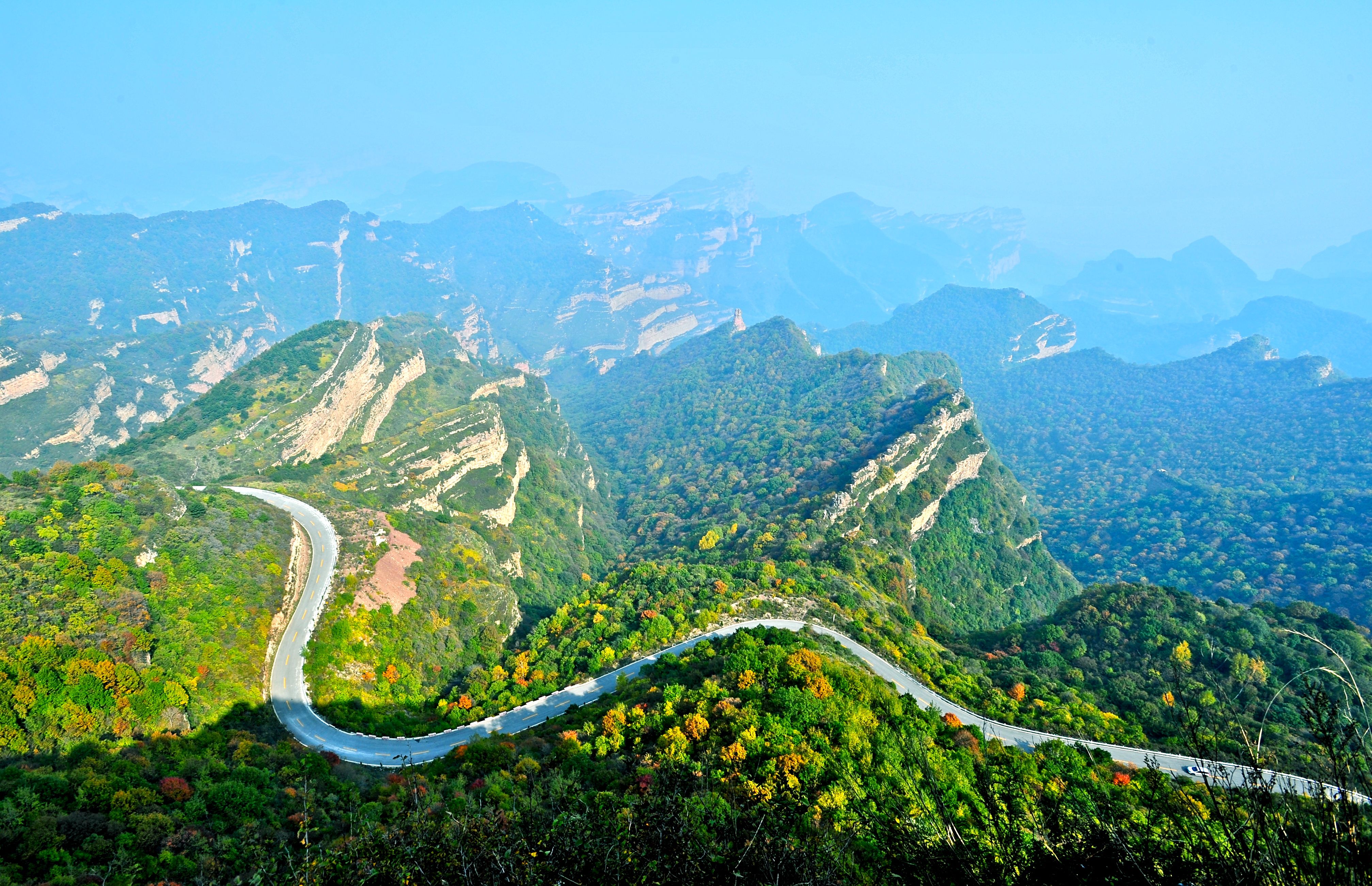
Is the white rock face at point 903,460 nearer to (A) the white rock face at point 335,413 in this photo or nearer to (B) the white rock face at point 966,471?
(B) the white rock face at point 966,471

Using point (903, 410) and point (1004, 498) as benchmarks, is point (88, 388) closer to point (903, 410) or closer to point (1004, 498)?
point (903, 410)

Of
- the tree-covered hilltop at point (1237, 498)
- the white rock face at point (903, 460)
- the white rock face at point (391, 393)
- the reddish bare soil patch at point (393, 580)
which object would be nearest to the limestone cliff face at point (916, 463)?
the white rock face at point (903, 460)

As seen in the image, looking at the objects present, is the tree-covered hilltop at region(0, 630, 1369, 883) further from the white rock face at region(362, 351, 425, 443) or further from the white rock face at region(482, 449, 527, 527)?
the white rock face at region(362, 351, 425, 443)

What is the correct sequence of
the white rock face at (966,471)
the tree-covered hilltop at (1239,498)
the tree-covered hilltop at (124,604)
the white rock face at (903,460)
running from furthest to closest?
the white rock face at (966,471) → the tree-covered hilltop at (1239,498) → the white rock face at (903,460) → the tree-covered hilltop at (124,604)

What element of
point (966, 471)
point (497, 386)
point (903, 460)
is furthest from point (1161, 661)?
point (497, 386)

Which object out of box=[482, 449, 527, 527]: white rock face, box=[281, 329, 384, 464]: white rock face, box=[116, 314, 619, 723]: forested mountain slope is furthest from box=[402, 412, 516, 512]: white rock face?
box=[281, 329, 384, 464]: white rock face

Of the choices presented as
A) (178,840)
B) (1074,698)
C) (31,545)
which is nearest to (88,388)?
(31,545)
